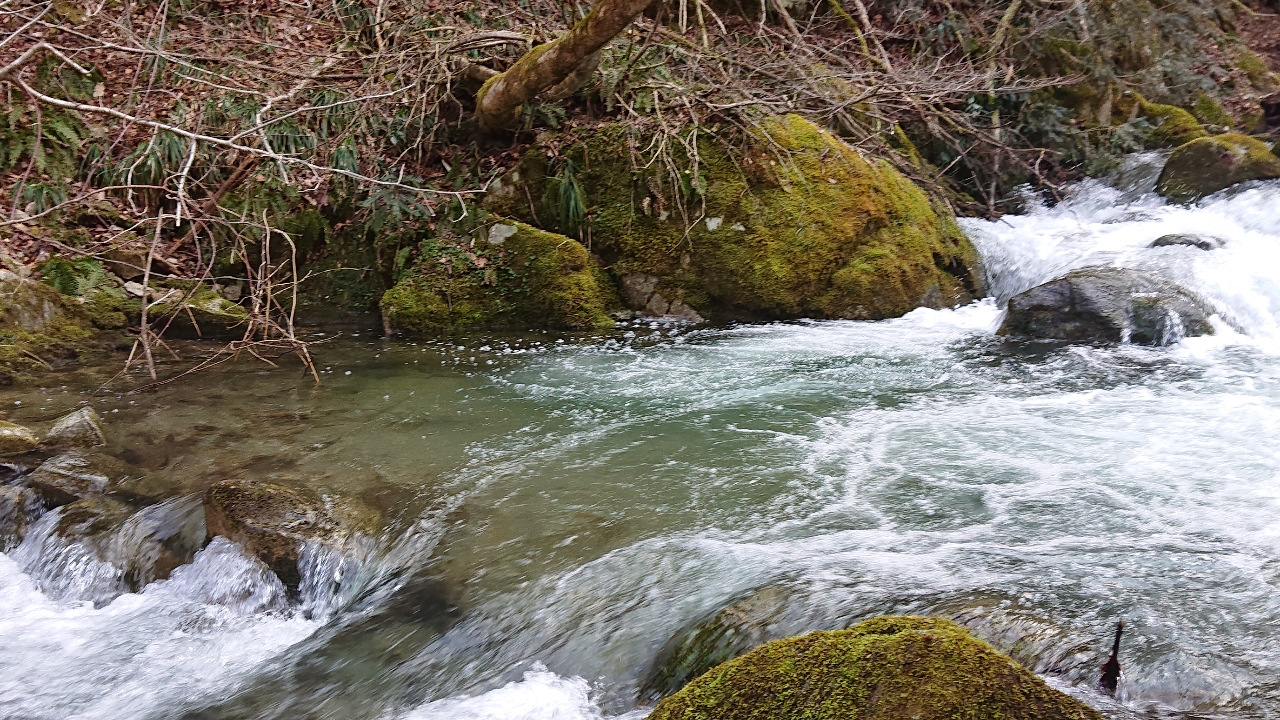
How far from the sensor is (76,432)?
5.36 meters

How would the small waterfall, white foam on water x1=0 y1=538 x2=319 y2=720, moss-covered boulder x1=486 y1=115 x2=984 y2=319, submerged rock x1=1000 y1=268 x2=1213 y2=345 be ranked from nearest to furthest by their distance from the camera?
white foam on water x1=0 y1=538 x2=319 y2=720
submerged rock x1=1000 y1=268 x2=1213 y2=345
the small waterfall
moss-covered boulder x1=486 y1=115 x2=984 y2=319

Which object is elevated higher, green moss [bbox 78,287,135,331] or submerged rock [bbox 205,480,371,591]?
green moss [bbox 78,287,135,331]

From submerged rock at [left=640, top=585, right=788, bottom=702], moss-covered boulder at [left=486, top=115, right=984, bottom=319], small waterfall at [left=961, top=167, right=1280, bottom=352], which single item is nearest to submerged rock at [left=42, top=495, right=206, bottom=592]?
submerged rock at [left=640, top=585, right=788, bottom=702]

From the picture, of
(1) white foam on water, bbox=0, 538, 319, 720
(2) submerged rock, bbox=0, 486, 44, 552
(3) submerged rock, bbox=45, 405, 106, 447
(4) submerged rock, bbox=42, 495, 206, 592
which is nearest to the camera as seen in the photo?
(1) white foam on water, bbox=0, 538, 319, 720

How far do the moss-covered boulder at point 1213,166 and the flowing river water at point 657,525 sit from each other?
3.59 m

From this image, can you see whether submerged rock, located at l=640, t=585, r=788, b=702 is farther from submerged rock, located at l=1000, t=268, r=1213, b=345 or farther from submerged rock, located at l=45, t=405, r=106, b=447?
submerged rock, located at l=1000, t=268, r=1213, b=345

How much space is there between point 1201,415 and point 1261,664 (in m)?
3.28

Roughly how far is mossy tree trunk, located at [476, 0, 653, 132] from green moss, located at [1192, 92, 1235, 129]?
10099mm

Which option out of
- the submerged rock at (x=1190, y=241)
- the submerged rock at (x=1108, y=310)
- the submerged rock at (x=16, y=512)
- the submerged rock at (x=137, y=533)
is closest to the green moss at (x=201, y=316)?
the submerged rock at (x=16, y=512)

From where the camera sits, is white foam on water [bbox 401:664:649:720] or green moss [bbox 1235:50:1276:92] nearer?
white foam on water [bbox 401:664:649:720]

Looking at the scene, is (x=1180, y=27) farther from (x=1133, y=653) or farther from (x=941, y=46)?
(x=1133, y=653)

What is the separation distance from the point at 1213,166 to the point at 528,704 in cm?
1079

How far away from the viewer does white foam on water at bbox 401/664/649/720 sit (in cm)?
307

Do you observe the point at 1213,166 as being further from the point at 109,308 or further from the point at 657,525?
the point at 109,308
